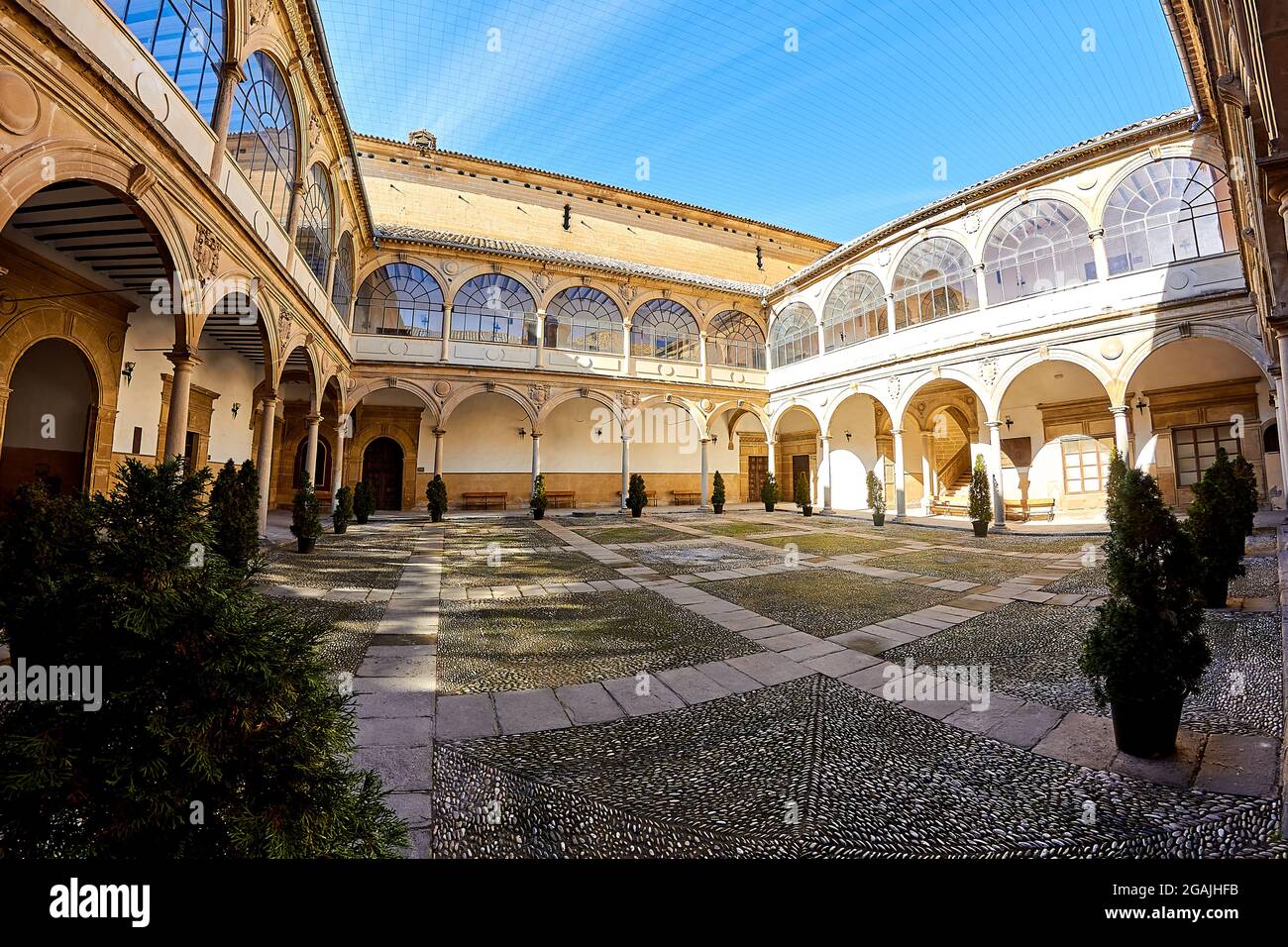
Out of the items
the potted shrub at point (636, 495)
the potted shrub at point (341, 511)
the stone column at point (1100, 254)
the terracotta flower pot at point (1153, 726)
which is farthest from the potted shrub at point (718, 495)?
the terracotta flower pot at point (1153, 726)

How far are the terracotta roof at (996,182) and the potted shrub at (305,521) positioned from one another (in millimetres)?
18861

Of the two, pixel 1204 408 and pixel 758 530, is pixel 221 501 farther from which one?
pixel 1204 408

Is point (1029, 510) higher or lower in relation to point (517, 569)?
higher

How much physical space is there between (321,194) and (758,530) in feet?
48.3

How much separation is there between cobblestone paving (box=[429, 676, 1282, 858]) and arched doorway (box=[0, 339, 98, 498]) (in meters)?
10.6

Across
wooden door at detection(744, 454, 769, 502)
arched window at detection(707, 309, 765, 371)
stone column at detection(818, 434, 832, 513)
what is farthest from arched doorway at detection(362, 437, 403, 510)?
stone column at detection(818, 434, 832, 513)

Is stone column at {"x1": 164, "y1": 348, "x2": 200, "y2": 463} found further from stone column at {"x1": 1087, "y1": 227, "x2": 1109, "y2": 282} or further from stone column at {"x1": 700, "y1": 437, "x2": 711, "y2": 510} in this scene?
stone column at {"x1": 1087, "y1": 227, "x2": 1109, "y2": 282}

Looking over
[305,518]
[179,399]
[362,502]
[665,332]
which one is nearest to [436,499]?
[362,502]

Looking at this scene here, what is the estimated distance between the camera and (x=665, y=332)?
72.2ft

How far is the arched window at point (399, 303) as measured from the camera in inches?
698

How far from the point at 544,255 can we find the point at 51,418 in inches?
572

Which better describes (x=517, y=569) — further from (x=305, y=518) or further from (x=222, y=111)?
(x=222, y=111)

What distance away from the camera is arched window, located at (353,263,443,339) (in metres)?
17.7

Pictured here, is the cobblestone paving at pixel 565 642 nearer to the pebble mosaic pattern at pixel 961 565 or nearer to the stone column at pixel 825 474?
the pebble mosaic pattern at pixel 961 565
